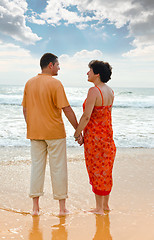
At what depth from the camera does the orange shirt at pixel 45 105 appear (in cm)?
259

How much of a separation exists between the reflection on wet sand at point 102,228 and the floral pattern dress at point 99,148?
10.2 inches

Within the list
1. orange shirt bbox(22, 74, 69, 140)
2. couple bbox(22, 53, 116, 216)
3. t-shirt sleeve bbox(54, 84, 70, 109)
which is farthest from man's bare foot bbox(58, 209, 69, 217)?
t-shirt sleeve bbox(54, 84, 70, 109)

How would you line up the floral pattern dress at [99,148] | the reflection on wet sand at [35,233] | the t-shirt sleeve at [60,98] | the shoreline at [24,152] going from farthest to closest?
1. the shoreline at [24,152]
2. the floral pattern dress at [99,148]
3. the t-shirt sleeve at [60,98]
4. the reflection on wet sand at [35,233]

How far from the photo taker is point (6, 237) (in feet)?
6.94

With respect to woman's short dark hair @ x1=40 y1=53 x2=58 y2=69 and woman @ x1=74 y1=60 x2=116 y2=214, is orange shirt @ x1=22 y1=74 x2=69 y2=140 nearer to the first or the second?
woman's short dark hair @ x1=40 y1=53 x2=58 y2=69

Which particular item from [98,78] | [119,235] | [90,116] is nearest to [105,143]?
[90,116]

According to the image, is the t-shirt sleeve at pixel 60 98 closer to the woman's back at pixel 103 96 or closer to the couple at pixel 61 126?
the couple at pixel 61 126

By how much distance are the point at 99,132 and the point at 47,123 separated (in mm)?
560

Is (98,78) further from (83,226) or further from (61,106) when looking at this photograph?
(83,226)

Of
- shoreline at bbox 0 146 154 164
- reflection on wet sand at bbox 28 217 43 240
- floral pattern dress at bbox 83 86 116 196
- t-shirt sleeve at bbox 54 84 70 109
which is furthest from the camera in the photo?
shoreline at bbox 0 146 154 164

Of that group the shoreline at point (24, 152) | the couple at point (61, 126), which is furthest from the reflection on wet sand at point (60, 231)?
the shoreline at point (24, 152)

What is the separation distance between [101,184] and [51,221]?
0.65 metres

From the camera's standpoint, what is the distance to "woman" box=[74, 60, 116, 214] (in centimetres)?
264

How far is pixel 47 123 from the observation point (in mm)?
2627
